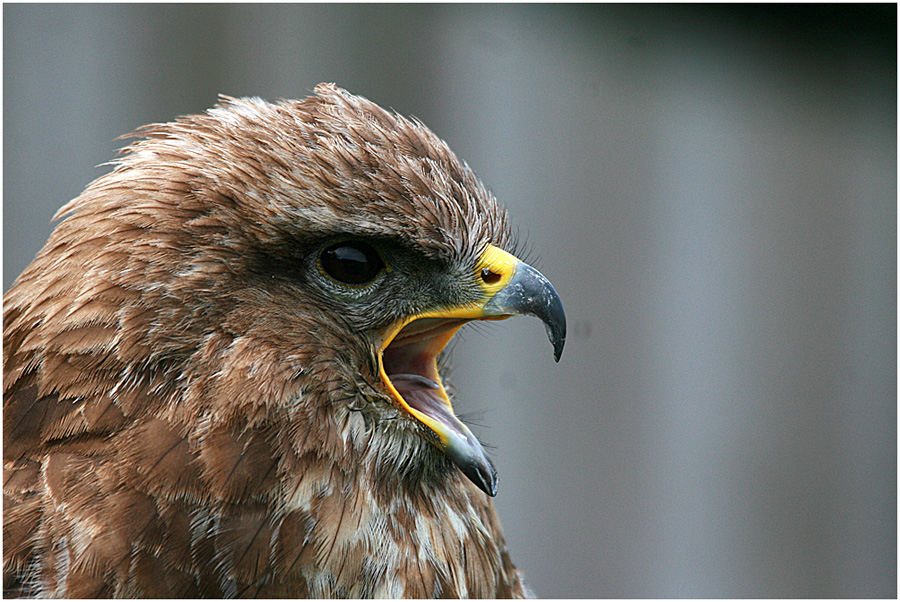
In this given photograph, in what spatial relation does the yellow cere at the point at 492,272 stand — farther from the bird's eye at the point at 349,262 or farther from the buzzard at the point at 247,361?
the bird's eye at the point at 349,262

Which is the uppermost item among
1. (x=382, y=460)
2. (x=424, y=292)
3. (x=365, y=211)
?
(x=365, y=211)

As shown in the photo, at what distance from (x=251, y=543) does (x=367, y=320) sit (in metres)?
0.35

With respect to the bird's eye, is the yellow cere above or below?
above

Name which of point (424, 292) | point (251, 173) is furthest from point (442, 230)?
point (251, 173)

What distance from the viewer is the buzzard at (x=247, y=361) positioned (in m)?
1.08

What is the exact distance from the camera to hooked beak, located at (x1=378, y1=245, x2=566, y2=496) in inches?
46.3

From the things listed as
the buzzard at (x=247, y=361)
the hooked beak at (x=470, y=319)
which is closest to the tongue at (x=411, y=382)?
the hooked beak at (x=470, y=319)

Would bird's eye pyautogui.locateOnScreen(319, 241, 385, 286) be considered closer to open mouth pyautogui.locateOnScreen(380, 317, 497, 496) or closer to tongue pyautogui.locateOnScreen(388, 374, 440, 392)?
open mouth pyautogui.locateOnScreen(380, 317, 497, 496)

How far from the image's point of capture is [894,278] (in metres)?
3.83

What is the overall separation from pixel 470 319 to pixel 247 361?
352 mm

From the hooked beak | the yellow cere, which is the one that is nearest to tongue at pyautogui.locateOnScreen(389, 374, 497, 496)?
the hooked beak

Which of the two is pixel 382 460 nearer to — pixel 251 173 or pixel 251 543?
pixel 251 543

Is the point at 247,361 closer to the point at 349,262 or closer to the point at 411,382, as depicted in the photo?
the point at 349,262

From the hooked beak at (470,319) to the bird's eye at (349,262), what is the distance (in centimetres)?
9
